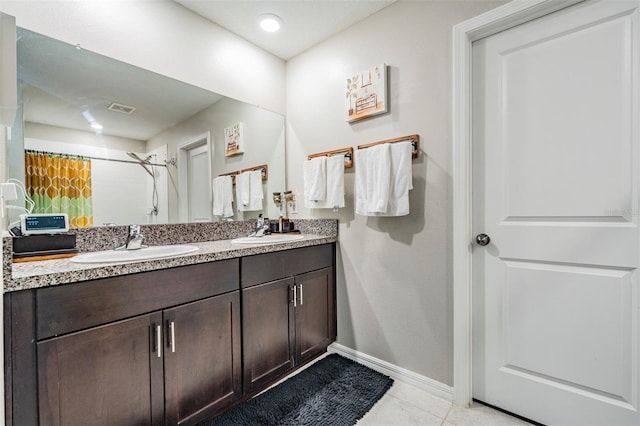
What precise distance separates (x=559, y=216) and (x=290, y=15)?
1907 millimetres

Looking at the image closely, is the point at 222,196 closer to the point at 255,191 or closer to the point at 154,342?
the point at 255,191

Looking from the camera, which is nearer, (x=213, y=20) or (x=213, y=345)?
(x=213, y=345)

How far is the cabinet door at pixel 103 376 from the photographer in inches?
38.3

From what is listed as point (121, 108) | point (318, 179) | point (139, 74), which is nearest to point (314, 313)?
point (318, 179)

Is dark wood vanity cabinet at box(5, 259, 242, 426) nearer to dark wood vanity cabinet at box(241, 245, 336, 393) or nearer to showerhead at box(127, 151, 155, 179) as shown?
dark wood vanity cabinet at box(241, 245, 336, 393)

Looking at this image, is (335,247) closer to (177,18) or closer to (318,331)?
(318,331)

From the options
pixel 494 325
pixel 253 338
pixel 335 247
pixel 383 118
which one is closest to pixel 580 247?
pixel 494 325

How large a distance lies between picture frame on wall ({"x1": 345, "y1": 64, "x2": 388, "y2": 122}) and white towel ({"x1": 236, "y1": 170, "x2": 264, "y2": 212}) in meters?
0.83

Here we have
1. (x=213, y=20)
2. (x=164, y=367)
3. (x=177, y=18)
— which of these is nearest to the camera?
(x=164, y=367)

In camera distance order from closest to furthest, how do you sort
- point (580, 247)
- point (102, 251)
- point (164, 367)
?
1. point (164, 367)
2. point (580, 247)
3. point (102, 251)

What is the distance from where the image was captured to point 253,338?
1.56 m


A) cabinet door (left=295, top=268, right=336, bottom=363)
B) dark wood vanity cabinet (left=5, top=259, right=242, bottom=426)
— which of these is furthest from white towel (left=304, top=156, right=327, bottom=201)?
dark wood vanity cabinet (left=5, top=259, right=242, bottom=426)

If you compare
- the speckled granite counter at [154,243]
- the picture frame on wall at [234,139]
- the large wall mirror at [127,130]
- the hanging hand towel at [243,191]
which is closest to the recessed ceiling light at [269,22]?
the large wall mirror at [127,130]

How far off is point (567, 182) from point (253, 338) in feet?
5.57
